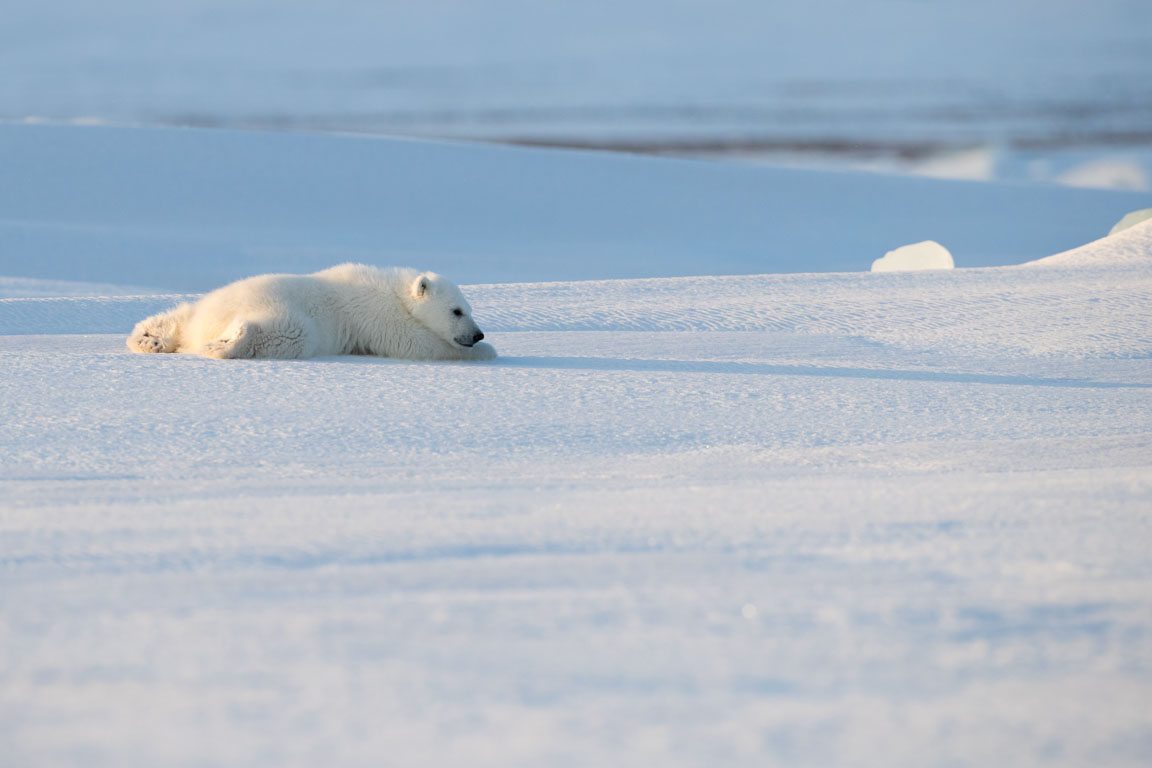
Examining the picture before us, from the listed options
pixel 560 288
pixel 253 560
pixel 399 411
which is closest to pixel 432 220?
pixel 560 288

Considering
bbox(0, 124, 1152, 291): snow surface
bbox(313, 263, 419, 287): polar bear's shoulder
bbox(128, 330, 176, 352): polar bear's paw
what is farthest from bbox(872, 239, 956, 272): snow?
bbox(128, 330, 176, 352): polar bear's paw

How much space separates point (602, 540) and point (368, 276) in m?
2.18

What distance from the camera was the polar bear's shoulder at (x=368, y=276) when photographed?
136 inches

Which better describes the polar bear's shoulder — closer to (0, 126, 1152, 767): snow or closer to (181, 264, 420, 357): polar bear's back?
(181, 264, 420, 357): polar bear's back

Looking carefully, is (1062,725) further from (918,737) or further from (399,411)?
(399,411)

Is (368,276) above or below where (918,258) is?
below

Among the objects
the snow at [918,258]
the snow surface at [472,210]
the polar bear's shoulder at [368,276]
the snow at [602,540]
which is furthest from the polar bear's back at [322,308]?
the snow surface at [472,210]

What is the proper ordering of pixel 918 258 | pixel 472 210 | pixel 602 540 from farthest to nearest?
pixel 472 210 < pixel 918 258 < pixel 602 540

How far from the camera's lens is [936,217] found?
12672mm

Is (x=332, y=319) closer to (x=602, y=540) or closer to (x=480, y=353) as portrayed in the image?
(x=480, y=353)

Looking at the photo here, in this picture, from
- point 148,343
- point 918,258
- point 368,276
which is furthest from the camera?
point 918,258

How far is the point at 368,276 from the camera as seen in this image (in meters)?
3.48

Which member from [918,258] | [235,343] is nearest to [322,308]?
[235,343]

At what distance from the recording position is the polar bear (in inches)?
125
